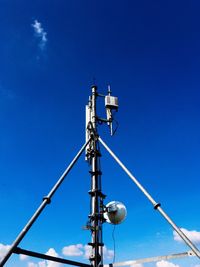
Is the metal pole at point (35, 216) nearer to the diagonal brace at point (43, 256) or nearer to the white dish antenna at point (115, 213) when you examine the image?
the diagonal brace at point (43, 256)

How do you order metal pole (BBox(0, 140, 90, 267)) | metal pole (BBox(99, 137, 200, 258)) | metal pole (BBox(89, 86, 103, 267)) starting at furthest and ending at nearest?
metal pole (BBox(89, 86, 103, 267)) → metal pole (BBox(99, 137, 200, 258)) → metal pole (BBox(0, 140, 90, 267))

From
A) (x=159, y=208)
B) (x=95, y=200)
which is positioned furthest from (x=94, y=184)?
(x=159, y=208)

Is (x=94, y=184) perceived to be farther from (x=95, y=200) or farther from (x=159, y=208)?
(x=159, y=208)

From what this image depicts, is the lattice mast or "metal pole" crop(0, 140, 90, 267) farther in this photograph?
the lattice mast

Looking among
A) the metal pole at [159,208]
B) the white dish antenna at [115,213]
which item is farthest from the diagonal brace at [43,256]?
the metal pole at [159,208]

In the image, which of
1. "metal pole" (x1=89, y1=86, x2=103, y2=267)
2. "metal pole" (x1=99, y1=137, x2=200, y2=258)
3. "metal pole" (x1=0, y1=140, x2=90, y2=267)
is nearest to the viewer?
"metal pole" (x1=0, y1=140, x2=90, y2=267)

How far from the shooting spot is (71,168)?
795 cm

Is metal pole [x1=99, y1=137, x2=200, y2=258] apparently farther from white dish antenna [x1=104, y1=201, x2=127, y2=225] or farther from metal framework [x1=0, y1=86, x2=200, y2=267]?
white dish antenna [x1=104, y1=201, x2=127, y2=225]

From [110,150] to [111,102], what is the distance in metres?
2.49

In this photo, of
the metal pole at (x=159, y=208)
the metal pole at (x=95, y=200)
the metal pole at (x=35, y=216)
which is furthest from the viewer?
the metal pole at (x=95, y=200)

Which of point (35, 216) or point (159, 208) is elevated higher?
point (159, 208)

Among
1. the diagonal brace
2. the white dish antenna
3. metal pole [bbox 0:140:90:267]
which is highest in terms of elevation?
the white dish antenna

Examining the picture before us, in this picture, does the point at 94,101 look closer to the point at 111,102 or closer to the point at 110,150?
the point at 111,102

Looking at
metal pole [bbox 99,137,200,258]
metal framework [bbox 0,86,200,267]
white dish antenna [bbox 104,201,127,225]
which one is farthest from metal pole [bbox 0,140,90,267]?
white dish antenna [bbox 104,201,127,225]
